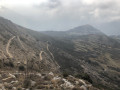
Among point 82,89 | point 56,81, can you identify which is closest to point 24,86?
point 56,81

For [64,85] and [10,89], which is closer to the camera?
[10,89]

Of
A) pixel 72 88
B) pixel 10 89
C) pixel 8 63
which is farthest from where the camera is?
pixel 8 63

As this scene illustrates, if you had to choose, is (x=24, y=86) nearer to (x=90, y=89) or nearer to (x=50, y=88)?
(x=50, y=88)

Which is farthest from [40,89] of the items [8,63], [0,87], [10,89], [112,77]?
[112,77]

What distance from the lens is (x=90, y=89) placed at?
2572 centimetres

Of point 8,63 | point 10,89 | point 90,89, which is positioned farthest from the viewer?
point 8,63

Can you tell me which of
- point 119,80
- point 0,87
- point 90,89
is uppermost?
point 0,87

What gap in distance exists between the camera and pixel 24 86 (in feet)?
76.2

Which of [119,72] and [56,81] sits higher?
[56,81]

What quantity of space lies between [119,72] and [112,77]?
19.4 m

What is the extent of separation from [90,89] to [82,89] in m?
2.47

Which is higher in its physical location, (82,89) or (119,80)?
(82,89)

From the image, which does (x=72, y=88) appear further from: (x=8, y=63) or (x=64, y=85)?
(x=8, y=63)

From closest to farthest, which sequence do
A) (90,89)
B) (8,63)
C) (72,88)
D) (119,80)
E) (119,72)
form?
1. (72,88)
2. (90,89)
3. (8,63)
4. (119,80)
5. (119,72)
